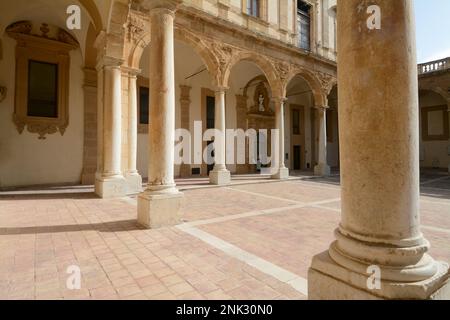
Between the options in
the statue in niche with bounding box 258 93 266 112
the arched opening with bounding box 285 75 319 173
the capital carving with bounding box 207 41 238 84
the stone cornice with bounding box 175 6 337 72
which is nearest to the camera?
the stone cornice with bounding box 175 6 337 72

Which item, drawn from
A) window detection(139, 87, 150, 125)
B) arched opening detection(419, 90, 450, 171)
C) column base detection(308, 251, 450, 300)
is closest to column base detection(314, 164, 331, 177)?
window detection(139, 87, 150, 125)

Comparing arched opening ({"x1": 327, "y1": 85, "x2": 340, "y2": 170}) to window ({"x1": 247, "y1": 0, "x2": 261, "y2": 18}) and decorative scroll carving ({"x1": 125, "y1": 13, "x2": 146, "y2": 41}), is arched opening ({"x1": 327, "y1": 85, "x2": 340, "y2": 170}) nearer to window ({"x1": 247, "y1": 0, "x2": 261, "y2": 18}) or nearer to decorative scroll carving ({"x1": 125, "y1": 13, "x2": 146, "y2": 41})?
window ({"x1": 247, "y1": 0, "x2": 261, "y2": 18})

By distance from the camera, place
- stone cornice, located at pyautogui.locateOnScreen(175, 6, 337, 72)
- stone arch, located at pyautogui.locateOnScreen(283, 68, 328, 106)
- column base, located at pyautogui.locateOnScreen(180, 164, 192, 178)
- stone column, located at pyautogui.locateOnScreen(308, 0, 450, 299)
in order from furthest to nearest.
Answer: stone arch, located at pyautogui.locateOnScreen(283, 68, 328, 106)
column base, located at pyautogui.locateOnScreen(180, 164, 192, 178)
stone cornice, located at pyautogui.locateOnScreen(175, 6, 337, 72)
stone column, located at pyautogui.locateOnScreen(308, 0, 450, 299)

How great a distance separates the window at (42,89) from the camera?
36.8 feet

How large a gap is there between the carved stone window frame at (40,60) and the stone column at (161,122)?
28.4 ft

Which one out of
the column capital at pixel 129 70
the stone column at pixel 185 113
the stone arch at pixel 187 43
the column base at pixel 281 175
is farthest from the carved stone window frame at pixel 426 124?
the column capital at pixel 129 70

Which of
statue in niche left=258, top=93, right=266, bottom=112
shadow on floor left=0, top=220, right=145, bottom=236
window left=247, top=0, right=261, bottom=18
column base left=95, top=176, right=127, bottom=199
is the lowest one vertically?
shadow on floor left=0, top=220, right=145, bottom=236

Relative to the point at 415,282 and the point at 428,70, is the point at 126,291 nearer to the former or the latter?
the point at 415,282

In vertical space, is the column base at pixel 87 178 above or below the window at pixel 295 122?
below

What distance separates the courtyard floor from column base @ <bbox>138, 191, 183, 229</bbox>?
209mm

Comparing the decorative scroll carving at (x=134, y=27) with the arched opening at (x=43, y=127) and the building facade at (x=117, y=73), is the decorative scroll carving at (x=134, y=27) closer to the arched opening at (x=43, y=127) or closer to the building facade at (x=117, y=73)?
the building facade at (x=117, y=73)

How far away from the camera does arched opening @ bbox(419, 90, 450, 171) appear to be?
73.2 ft

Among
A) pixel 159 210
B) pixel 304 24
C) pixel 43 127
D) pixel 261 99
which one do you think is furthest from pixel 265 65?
pixel 159 210
